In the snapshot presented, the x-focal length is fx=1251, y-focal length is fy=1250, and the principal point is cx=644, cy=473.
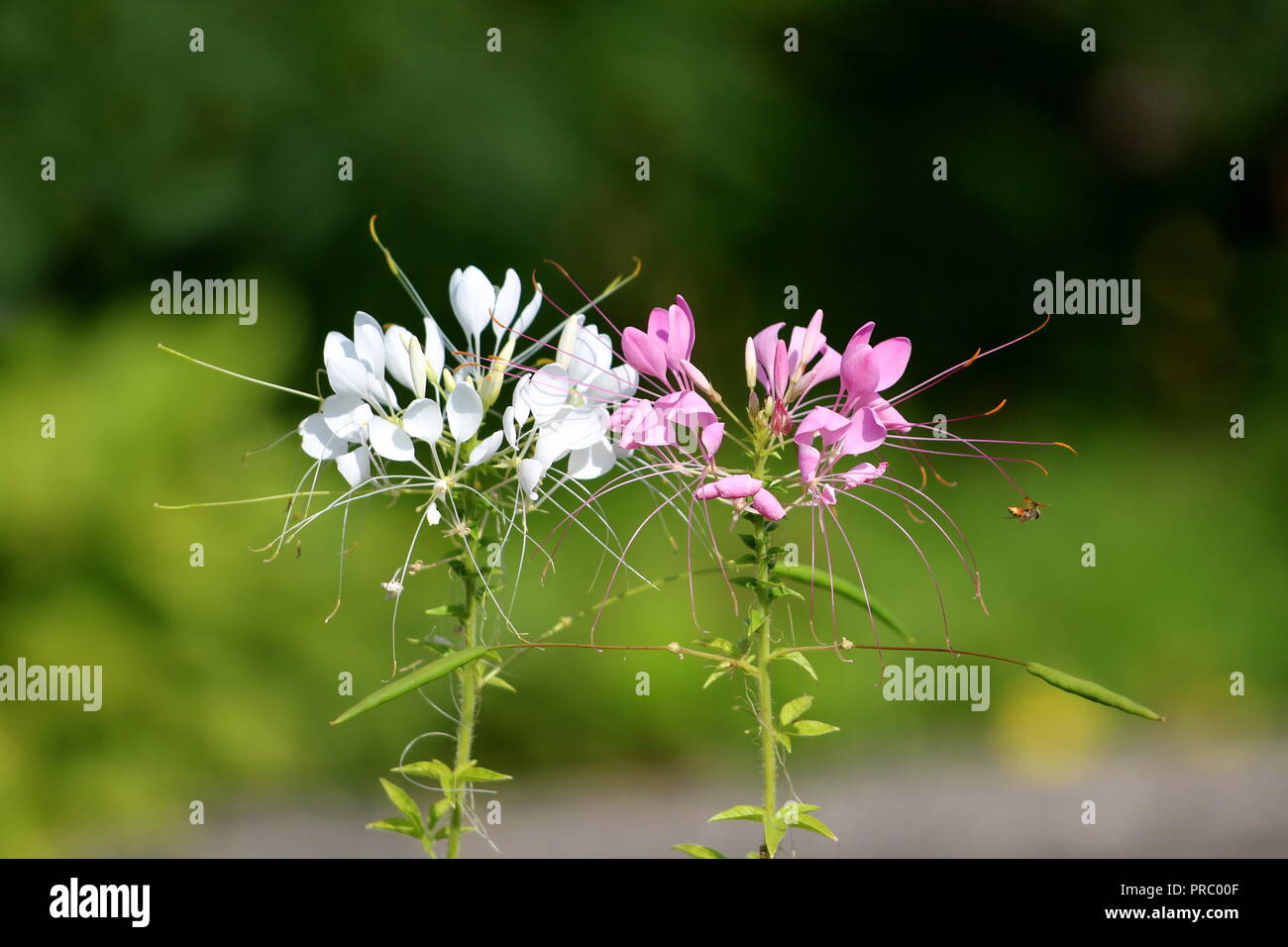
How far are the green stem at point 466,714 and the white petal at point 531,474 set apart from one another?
3.1 inches

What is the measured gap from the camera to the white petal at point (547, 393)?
89 cm

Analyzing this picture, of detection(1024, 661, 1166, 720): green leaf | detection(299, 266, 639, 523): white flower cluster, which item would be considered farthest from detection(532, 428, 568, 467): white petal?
detection(1024, 661, 1166, 720): green leaf

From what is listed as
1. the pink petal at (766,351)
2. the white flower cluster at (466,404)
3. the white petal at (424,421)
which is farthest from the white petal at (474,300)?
the pink petal at (766,351)

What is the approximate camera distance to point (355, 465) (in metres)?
0.96

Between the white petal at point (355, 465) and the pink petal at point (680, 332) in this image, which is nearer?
the pink petal at point (680, 332)

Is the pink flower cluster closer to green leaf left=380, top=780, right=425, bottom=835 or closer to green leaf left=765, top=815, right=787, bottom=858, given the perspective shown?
green leaf left=765, top=815, right=787, bottom=858

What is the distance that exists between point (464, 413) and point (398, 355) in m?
0.09

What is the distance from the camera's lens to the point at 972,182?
6.15 m

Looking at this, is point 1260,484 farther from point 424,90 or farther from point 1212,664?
point 424,90

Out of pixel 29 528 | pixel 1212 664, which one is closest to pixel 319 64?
pixel 29 528

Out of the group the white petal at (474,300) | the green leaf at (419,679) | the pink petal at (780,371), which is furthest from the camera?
the white petal at (474,300)

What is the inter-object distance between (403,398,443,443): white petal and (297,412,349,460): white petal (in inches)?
3.2

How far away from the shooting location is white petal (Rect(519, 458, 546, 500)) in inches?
35.5

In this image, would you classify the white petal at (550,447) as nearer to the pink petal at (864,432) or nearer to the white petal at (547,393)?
the white petal at (547,393)
